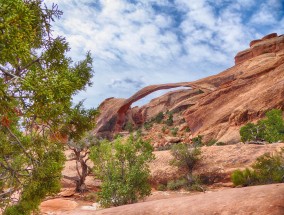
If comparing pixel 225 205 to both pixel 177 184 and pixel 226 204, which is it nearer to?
pixel 226 204

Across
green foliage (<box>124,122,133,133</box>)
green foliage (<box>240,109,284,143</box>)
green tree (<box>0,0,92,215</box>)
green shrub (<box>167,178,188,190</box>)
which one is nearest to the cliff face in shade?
green foliage (<box>124,122,133,133</box>)

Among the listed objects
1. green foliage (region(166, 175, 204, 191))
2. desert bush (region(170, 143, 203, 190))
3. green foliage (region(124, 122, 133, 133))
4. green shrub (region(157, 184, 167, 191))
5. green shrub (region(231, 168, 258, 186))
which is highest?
green foliage (region(124, 122, 133, 133))

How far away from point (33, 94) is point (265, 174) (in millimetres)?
11536

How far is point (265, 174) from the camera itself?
554 inches

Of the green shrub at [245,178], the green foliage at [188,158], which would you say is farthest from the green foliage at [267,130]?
the green shrub at [245,178]

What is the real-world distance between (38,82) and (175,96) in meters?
56.4

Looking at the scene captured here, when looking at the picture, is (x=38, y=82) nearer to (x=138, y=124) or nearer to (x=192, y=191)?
(x=192, y=191)

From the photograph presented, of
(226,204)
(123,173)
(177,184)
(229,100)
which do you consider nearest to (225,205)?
(226,204)

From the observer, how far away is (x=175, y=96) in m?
62.0

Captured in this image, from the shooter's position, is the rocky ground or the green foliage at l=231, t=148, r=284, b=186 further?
the green foliage at l=231, t=148, r=284, b=186

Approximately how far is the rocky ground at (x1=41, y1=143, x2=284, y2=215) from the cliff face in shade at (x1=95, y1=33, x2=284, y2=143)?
371 inches

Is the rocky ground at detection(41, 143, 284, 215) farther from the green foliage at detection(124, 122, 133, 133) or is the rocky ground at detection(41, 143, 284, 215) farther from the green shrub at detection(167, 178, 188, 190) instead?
the green foliage at detection(124, 122, 133, 133)

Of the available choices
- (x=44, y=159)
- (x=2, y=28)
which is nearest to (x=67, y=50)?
(x=44, y=159)

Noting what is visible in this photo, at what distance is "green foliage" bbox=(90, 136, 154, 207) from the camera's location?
15891mm
